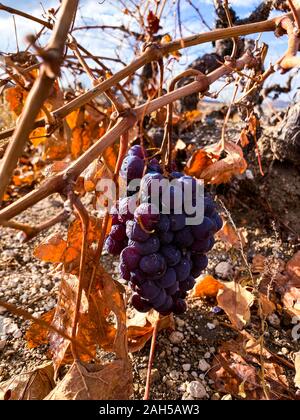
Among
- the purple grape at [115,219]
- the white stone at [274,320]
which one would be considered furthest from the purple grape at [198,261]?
the white stone at [274,320]

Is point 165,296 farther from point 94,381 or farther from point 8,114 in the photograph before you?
point 8,114

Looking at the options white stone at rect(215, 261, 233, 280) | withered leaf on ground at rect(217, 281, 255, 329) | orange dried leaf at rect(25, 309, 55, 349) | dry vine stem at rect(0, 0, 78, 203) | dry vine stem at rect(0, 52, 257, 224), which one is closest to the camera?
dry vine stem at rect(0, 0, 78, 203)

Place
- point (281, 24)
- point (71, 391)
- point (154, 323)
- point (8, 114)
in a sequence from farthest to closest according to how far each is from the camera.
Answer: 1. point (8, 114)
2. point (154, 323)
3. point (281, 24)
4. point (71, 391)

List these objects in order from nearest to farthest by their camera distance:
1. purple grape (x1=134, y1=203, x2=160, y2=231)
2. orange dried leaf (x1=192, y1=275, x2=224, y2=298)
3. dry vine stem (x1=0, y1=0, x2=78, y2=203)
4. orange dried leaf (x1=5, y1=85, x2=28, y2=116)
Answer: dry vine stem (x1=0, y1=0, x2=78, y2=203) → purple grape (x1=134, y1=203, x2=160, y2=231) → orange dried leaf (x1=192, y1=275, x2=224, y2=298) → orange dried leaf (x1=5, y1=85, x2=28, y2=116)

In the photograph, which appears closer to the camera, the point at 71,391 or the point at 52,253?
the point at 71,391

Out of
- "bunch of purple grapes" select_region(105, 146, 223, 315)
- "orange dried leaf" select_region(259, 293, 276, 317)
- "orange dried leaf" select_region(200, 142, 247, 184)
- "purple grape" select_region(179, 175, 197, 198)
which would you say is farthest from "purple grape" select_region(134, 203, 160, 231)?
"orange dried leaf" select_region(259, 293, 276, 317)

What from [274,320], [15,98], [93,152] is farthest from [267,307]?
[15,98]

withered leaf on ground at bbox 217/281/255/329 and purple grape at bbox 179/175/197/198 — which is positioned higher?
purple grape at bbox 179/175/197/198

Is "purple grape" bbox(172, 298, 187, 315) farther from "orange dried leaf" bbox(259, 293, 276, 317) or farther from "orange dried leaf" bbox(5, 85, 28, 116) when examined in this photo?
"orange dried leaf" bbox(5, 85, 28, 116)
